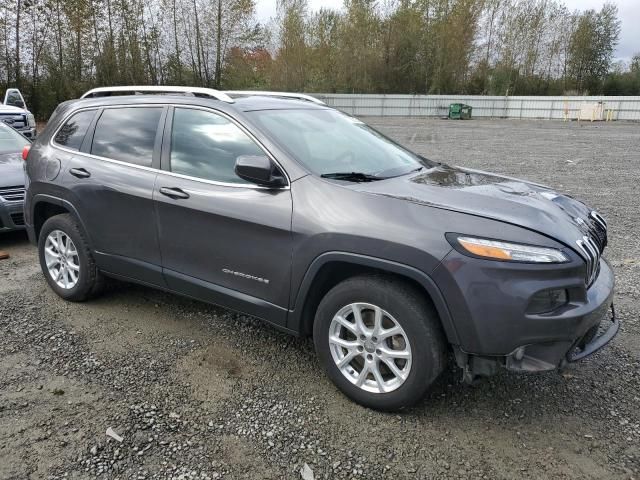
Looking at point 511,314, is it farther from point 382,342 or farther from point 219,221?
point 219,221

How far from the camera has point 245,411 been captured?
2898mm

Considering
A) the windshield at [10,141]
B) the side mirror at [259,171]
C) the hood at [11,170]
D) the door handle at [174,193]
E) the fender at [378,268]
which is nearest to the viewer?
the fender at [378,268]

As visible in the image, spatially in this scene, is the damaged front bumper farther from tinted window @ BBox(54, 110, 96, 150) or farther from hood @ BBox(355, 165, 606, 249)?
tinted window @ BBox(54, 110, 96, 150)

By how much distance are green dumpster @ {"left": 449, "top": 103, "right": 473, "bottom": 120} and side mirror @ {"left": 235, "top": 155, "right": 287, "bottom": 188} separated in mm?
40291

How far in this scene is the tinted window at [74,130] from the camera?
4.14 metres

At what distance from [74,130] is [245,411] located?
2789 millimetres

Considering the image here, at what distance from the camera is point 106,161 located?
3.87m

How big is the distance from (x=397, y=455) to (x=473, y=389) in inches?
31.7

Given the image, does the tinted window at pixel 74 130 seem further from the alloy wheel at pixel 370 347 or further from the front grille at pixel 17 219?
the alloy wheel at pixel 370 347

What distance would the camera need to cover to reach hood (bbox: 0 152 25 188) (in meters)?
6.00

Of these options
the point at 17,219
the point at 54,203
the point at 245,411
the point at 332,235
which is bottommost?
the point at 245,411

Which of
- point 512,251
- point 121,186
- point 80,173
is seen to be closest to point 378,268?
point 512,251

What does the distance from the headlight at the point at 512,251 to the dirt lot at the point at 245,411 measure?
0.98 m

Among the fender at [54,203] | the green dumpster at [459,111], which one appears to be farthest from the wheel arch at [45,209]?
the green dumpster at [459,111]
